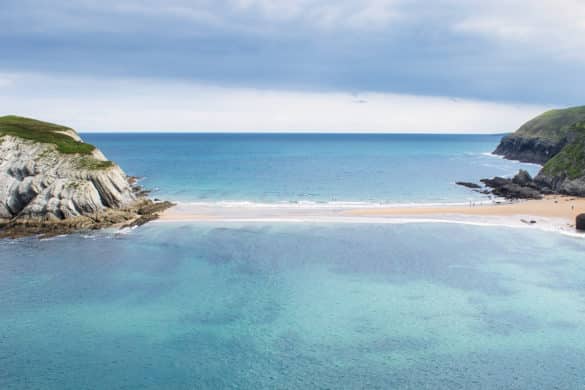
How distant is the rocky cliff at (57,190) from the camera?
2154 inches

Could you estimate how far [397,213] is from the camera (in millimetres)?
65000

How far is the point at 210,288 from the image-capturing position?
35.4 m

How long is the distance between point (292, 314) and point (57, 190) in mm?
40227

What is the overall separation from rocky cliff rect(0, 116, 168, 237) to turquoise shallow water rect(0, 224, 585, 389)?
7.19m

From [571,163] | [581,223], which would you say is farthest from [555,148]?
[581,223]

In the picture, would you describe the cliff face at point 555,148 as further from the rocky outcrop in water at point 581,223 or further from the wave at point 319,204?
the rocky outcrop in water at point 581,223

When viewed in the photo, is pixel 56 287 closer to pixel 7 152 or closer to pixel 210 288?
pixel 210 288

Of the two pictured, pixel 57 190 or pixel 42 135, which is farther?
pixel 42 135

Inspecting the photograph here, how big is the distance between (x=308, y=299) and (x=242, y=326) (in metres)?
6.29

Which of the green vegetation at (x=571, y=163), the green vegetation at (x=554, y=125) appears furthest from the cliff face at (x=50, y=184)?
the green vegetation at (x=554, y=125)

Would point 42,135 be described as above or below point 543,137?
below

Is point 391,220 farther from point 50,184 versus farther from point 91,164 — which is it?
point 50,184

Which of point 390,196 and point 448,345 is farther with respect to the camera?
point 390,196

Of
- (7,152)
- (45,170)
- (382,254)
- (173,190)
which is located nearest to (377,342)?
(382,254)
